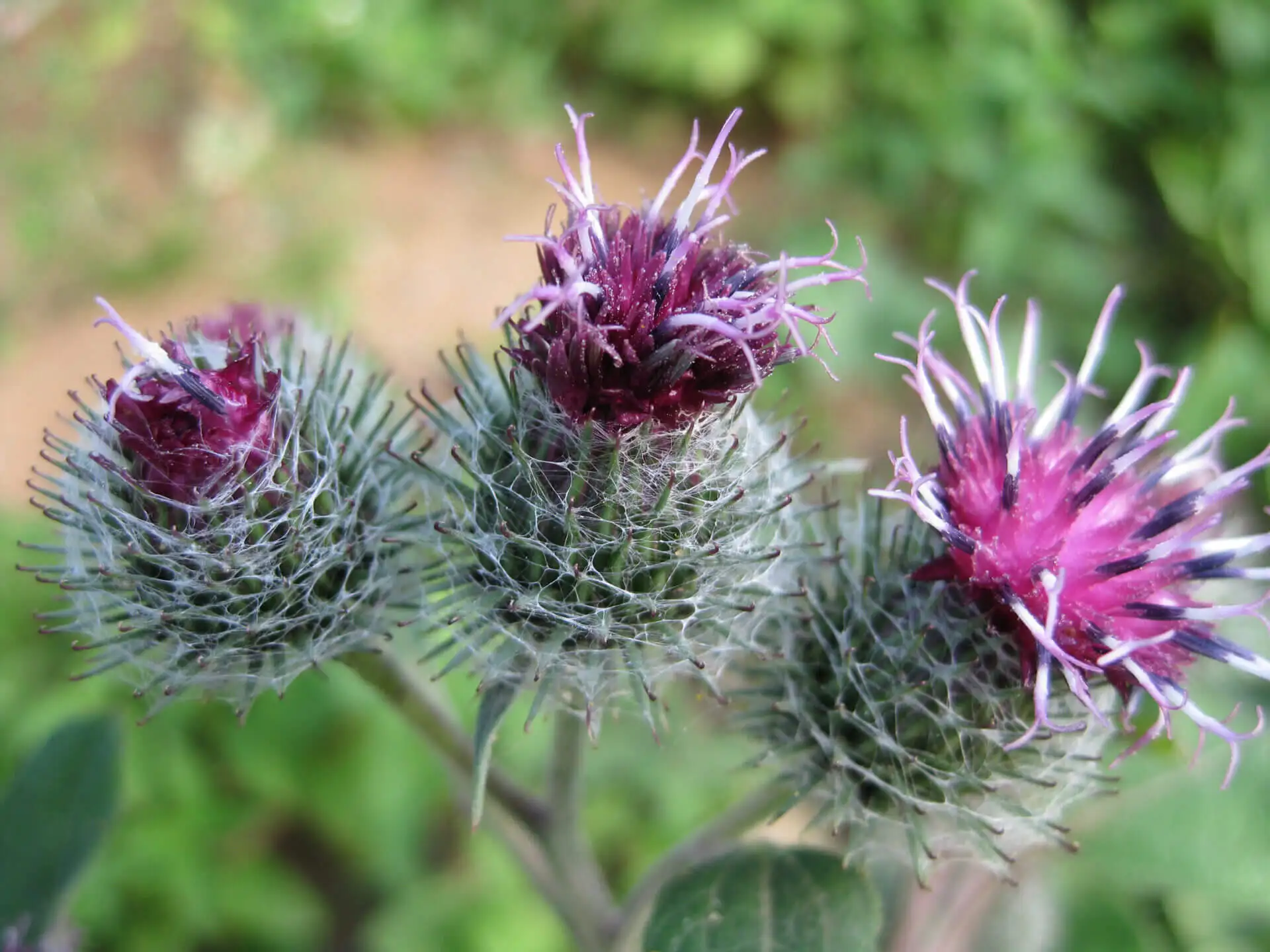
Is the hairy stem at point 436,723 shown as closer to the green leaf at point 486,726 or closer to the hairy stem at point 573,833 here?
the hairy stem at point 573,833

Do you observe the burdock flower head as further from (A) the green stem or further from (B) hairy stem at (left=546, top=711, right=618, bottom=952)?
(A) the green stem

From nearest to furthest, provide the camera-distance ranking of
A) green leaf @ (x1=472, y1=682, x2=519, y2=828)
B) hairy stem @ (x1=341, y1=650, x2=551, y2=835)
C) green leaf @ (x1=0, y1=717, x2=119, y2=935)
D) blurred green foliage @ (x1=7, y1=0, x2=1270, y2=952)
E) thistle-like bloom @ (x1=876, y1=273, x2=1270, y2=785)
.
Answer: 1. green leaf @ (x1=472, y1=682, x2=519, y2=828)
2. thistle-like bloom @ (x1=876, y1=273, x2=1270, y2=785)
3. hairy stem @ (x1=341, y1=650, x2=551, y2=835)
4. green leaf @ (x1=0, y1=717, x2=119, y2=935)
5. blurred green foliage @ (x1=7, y1=0, x2=1270, y2=952)

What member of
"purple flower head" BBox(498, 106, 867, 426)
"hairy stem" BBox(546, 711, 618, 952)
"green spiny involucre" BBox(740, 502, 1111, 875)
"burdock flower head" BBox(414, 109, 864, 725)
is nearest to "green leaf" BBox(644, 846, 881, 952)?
"green spiny involucre" BBox(740, 502, 1111, 875)

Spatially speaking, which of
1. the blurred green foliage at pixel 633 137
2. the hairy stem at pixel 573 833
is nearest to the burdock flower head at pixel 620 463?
the hairy stem at pixel 573 833

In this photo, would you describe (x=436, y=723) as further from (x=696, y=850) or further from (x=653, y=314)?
(x=653, y=314)

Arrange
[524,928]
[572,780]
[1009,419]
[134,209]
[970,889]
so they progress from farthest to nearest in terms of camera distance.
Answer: [134,209]
[524,928]
[970,889]
[572,780]
[1009,419]

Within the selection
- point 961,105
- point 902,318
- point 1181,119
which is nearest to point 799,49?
point 961,105

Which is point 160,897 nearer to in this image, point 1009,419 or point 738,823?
point 738,823
